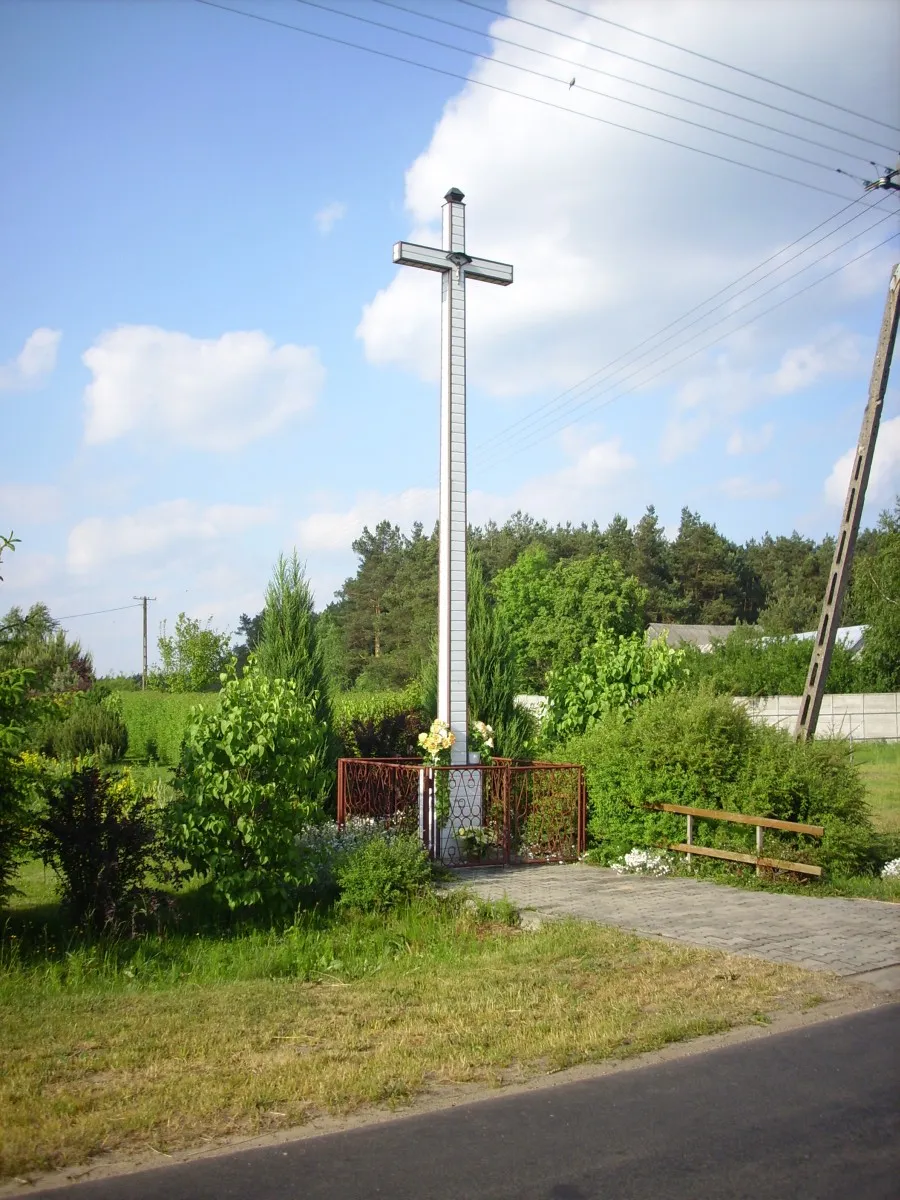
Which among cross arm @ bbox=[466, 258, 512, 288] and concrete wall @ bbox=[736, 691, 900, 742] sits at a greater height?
cross arm @ bbox=[466, 258, 512, 288]

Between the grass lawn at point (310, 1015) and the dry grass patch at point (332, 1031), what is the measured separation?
0.04ft

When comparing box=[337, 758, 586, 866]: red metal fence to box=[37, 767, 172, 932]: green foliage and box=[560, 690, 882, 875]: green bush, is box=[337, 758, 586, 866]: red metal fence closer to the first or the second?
box=[560, 690, 882, 875]: green bush

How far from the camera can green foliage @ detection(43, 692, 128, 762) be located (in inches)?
1125

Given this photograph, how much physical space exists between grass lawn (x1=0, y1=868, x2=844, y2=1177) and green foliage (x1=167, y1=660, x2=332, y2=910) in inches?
22.7

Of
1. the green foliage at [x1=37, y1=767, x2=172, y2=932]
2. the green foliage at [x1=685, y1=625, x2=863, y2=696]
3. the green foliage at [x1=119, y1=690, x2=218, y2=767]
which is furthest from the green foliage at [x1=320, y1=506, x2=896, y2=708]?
the green foliage at [x1=37, y1=767, x2=172, y2=932]

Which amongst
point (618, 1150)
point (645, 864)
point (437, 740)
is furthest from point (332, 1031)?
point (437, 740)

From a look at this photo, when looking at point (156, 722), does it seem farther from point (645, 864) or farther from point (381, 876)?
point (381, 876)

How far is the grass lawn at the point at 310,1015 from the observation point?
4.94m

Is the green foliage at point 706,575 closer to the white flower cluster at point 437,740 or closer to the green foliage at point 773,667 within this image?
the green foliage at point 773,667

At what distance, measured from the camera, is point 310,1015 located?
6523mm

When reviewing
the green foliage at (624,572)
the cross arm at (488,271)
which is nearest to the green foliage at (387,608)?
the green foliage at (624,572)

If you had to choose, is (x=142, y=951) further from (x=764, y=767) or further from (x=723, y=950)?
(x=764, y=767)

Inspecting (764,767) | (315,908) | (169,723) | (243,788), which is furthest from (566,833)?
(169,723)

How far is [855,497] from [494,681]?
6.11 meters
